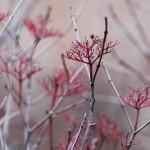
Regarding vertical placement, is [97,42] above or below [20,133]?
above

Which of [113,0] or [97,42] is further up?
[113,0]

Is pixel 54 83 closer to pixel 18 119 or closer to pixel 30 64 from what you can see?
pixel 30 64

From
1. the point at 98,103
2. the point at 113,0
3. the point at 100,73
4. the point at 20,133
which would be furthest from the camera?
the point at 113,0

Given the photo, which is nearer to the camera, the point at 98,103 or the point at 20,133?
the point at 20,133

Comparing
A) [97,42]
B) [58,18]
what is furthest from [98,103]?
[97,42]

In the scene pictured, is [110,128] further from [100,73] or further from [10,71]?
[100,73]

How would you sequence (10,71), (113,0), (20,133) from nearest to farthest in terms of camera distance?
(10,71) → (20,133) → (113,0)

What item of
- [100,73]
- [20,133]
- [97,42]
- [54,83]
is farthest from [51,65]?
[97,42]

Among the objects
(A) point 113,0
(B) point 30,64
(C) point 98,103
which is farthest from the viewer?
(A) point 113,0

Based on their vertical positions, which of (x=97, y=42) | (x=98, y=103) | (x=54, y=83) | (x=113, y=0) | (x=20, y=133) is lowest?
(x=20, y=133)
